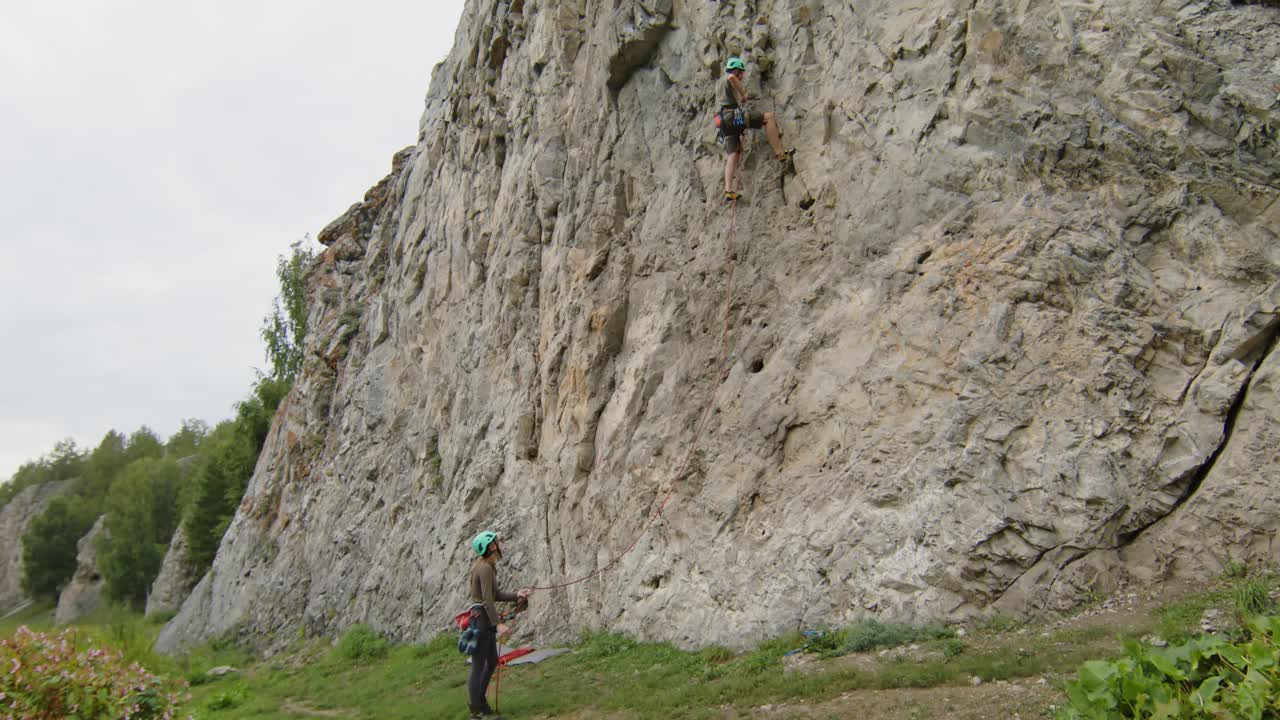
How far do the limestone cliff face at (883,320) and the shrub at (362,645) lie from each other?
51 cm

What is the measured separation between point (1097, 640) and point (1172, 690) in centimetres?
255

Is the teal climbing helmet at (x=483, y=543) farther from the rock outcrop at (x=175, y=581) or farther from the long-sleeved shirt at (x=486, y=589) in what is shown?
the rock outcrop at (x=175, y=581)

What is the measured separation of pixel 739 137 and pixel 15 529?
100234 millimetres

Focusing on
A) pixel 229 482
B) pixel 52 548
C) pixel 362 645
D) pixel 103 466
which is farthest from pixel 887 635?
pixel 103 466

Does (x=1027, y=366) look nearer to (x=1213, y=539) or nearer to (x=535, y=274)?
(x=1213, y=539)

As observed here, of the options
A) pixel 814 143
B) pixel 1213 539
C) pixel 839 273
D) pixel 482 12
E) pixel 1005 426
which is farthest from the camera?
pixel 482 12

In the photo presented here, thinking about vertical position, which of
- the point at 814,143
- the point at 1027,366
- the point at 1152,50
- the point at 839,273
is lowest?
the point at 1027,366

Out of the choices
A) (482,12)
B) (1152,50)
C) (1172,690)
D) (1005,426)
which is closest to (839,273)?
(1005,426)

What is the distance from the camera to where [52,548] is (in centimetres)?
6588

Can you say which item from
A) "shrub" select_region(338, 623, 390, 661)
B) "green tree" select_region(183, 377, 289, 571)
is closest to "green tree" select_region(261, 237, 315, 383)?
"green tree" select_region(183, 377, 289, 571)

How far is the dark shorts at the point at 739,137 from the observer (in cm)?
1185

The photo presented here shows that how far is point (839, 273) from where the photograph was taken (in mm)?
10461

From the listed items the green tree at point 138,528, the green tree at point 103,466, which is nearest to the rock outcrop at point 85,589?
the green tree at point 138,528

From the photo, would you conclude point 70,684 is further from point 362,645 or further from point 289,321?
point 289,321
